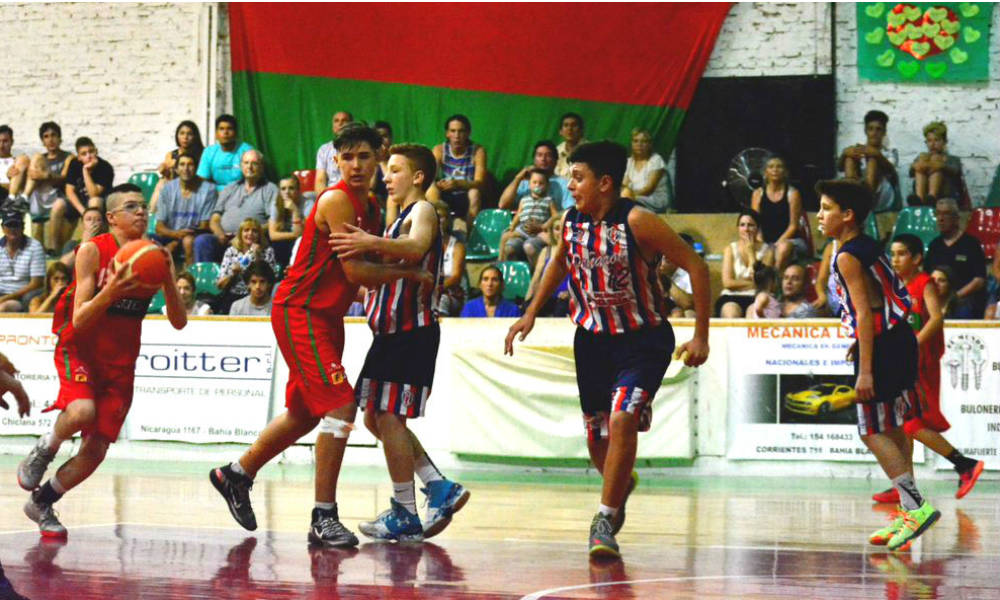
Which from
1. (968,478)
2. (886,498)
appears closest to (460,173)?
(886,498)

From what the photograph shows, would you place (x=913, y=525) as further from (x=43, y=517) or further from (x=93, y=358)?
(x=43, y=517)

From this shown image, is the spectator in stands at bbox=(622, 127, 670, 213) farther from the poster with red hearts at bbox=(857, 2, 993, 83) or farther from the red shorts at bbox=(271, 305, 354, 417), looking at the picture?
the red shorts at bbox=(271, 305, 354, 417)

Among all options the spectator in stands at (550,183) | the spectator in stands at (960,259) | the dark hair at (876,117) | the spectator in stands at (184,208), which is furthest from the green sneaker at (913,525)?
the spectator in stands at (184,208)

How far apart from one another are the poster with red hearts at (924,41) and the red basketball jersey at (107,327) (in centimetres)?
1188

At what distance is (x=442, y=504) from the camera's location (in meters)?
7.00

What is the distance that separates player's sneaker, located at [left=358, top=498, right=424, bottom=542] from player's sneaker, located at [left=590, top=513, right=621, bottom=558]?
0.99 metres

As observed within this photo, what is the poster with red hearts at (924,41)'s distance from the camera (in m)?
16.4

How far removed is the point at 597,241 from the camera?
6.57m

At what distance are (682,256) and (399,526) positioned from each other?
1.86 metres

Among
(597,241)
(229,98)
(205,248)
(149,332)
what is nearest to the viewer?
Result: (597,241)

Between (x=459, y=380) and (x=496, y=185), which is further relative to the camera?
(x=496, y=185)

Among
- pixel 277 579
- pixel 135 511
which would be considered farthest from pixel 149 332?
pixel 277 579

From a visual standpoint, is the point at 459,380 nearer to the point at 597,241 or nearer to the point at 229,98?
the point at 597,241

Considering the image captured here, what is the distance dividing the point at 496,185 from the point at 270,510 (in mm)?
8646
